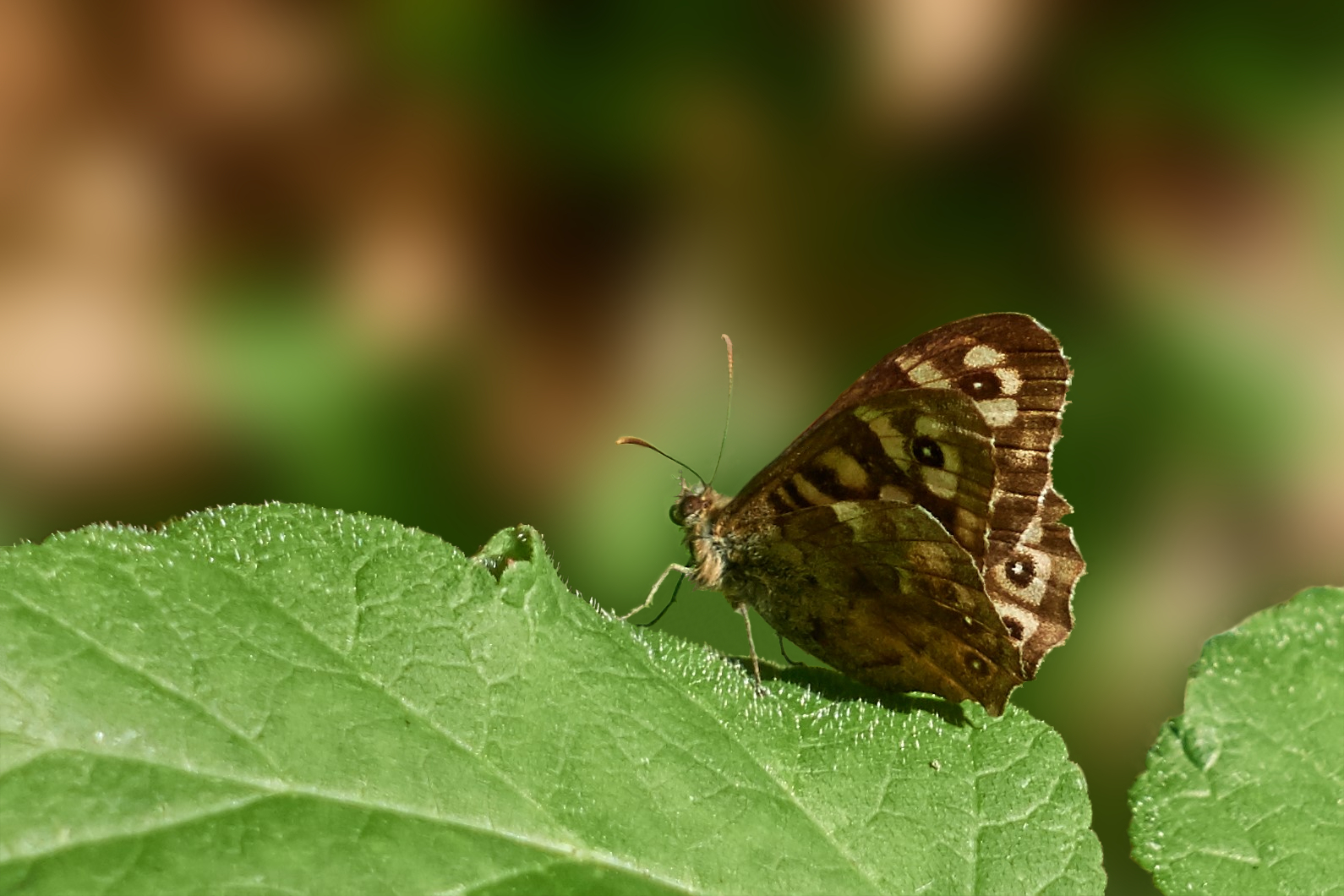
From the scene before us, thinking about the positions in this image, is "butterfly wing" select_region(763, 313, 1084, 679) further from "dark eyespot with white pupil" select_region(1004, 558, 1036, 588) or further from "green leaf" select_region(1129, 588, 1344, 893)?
"green leaf" select_region(1129, 588, 1344, 893)

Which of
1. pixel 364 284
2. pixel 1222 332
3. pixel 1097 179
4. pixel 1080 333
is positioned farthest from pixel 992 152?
pixel 364 284

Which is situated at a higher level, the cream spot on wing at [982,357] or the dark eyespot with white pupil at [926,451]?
the cream spot on wing at [982,357]

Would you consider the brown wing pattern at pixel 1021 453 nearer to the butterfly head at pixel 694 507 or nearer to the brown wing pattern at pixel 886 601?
the brown wing pattern at pixel 886 601

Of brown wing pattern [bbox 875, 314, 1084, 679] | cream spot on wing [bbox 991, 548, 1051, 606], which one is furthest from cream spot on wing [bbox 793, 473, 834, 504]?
cream spot on wing [bbox 991, 548, 1051, 606]

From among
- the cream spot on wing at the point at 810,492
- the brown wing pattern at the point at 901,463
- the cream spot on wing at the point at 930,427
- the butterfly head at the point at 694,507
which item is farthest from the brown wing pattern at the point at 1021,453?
the butterfly head at the point at 694,507

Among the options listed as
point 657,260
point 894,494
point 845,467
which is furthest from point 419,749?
point 657,260

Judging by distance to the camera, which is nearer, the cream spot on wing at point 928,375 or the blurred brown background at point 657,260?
the cream spot on wing at point 928,375

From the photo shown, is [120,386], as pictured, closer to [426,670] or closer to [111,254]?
[111,254]
